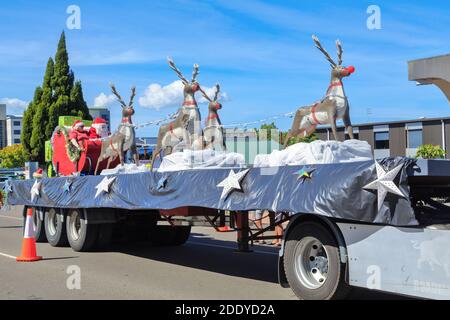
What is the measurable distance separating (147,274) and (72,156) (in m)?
6.28

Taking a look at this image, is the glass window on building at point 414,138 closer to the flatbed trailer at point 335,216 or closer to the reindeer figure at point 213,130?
the reindeer figure at point 213,130

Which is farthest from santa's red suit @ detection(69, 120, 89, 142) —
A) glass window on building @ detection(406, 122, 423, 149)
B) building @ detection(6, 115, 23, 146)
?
building @ detection(6, 115, 23, 146)

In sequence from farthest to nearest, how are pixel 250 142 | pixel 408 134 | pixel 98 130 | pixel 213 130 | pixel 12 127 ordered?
pixel 12 127 < pixel 408 134 < pixel 98 130 < pixel 213 130 < pixel 250 142

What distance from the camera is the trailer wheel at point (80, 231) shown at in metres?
12.3

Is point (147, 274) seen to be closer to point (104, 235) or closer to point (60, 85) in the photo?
point (104, 235)

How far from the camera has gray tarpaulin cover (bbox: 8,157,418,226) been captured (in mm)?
5898

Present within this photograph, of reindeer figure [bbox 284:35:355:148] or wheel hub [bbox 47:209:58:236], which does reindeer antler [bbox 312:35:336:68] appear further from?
wheel hub [bbox 47:209:58:236]

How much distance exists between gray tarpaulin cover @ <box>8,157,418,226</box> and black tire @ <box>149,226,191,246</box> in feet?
8.40

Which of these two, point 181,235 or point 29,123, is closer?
point 181,235

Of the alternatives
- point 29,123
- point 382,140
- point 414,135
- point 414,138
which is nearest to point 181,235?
point 414,135

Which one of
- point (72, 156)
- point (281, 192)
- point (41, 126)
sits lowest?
point (281, 192)

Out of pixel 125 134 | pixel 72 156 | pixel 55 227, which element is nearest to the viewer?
pixel 125 134

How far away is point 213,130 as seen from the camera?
10.9 m
